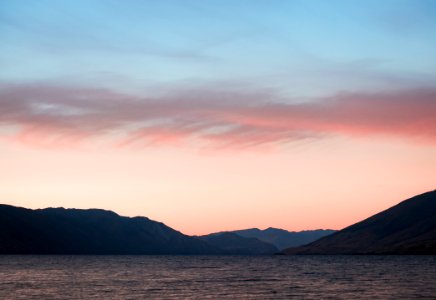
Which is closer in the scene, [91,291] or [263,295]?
[263,295]

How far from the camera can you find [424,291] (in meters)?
112

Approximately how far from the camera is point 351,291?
114062 millimetres

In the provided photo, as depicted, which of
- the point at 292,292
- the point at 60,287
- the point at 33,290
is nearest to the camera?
the point at 292,292

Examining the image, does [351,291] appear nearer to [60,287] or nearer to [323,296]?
[323,296]

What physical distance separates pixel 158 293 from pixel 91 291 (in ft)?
47.1

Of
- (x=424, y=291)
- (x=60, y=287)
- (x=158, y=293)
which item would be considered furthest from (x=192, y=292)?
(x=424, y=291)

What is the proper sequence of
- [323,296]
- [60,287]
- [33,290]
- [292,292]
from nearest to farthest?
[323,296]
[292,292]
[33,290]
[60,287]

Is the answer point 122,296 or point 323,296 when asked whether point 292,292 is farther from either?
point 122,296

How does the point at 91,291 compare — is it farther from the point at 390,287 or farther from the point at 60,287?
the point at 390,287

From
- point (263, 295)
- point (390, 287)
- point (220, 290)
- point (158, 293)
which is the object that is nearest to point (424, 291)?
point (390, 287)

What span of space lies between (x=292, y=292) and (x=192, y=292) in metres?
18.5

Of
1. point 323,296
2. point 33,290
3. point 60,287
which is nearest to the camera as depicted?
point 323,296

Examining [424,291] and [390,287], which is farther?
[390,287]

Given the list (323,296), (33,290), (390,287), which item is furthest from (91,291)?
(390,287)
